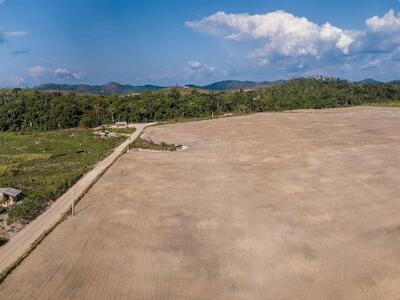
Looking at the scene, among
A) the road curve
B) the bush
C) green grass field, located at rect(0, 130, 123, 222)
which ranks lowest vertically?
the road curve

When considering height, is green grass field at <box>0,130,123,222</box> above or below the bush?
below

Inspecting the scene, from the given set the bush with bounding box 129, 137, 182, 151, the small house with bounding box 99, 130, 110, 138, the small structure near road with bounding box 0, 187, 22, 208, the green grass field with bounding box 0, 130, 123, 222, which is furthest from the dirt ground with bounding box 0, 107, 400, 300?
the small house with bounding box 99, 130, 110, 138

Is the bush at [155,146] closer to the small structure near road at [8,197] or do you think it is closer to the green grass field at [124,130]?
the green grass field at [124,130]

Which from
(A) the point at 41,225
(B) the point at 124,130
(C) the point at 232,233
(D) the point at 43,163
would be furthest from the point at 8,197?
(B) the point at 124,130

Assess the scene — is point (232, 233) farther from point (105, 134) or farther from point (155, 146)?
point (105, 134)

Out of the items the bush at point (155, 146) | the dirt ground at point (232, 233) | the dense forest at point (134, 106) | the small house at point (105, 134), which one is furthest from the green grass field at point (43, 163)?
the dense forest at point (134, 106)

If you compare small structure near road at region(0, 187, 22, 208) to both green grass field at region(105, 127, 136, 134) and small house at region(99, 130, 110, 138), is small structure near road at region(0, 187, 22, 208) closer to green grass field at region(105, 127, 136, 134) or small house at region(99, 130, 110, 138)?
small house at region(99, 130, 110, 138)

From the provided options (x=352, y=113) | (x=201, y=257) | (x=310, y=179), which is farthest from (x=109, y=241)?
(x=352, y=113)
